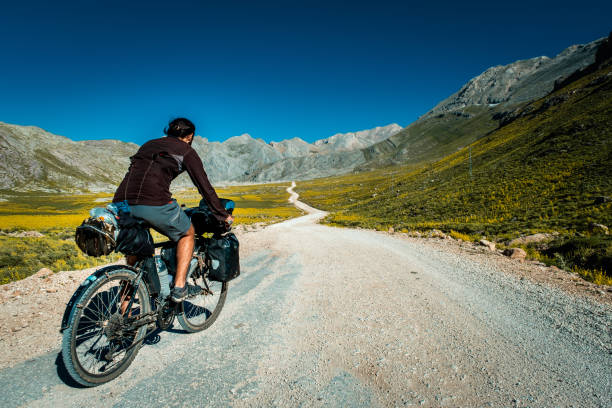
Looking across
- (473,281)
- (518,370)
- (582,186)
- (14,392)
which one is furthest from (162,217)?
(582,186)

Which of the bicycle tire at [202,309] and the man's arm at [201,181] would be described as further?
the bicycle tire at [202,309]

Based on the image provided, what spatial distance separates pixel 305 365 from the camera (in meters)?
3.36

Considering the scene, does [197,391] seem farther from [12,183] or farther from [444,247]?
[12,183]

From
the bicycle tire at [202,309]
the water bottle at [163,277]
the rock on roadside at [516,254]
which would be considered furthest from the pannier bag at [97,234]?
the rock on roadside at [516,254]

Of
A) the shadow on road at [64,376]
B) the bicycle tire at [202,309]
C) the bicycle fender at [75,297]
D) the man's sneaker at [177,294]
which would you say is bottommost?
the bicycle tire at [202,309]

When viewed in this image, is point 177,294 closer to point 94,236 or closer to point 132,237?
point 132,237

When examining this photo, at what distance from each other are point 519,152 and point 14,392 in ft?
185

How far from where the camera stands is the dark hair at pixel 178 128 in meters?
3.86

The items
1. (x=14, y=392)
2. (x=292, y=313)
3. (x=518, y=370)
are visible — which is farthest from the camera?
(x=292, y=313)

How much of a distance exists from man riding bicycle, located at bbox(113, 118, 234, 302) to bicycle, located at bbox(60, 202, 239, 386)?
0.74 ft

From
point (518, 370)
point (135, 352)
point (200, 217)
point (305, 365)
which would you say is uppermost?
point (200, 217)

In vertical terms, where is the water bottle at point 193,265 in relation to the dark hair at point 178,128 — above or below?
below

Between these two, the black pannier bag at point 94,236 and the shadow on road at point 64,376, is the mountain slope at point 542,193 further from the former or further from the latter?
the shadow on road at point 64,376

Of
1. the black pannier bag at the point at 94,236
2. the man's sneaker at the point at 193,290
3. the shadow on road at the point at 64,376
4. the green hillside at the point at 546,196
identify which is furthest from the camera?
the green hillside at the point at 546,196
